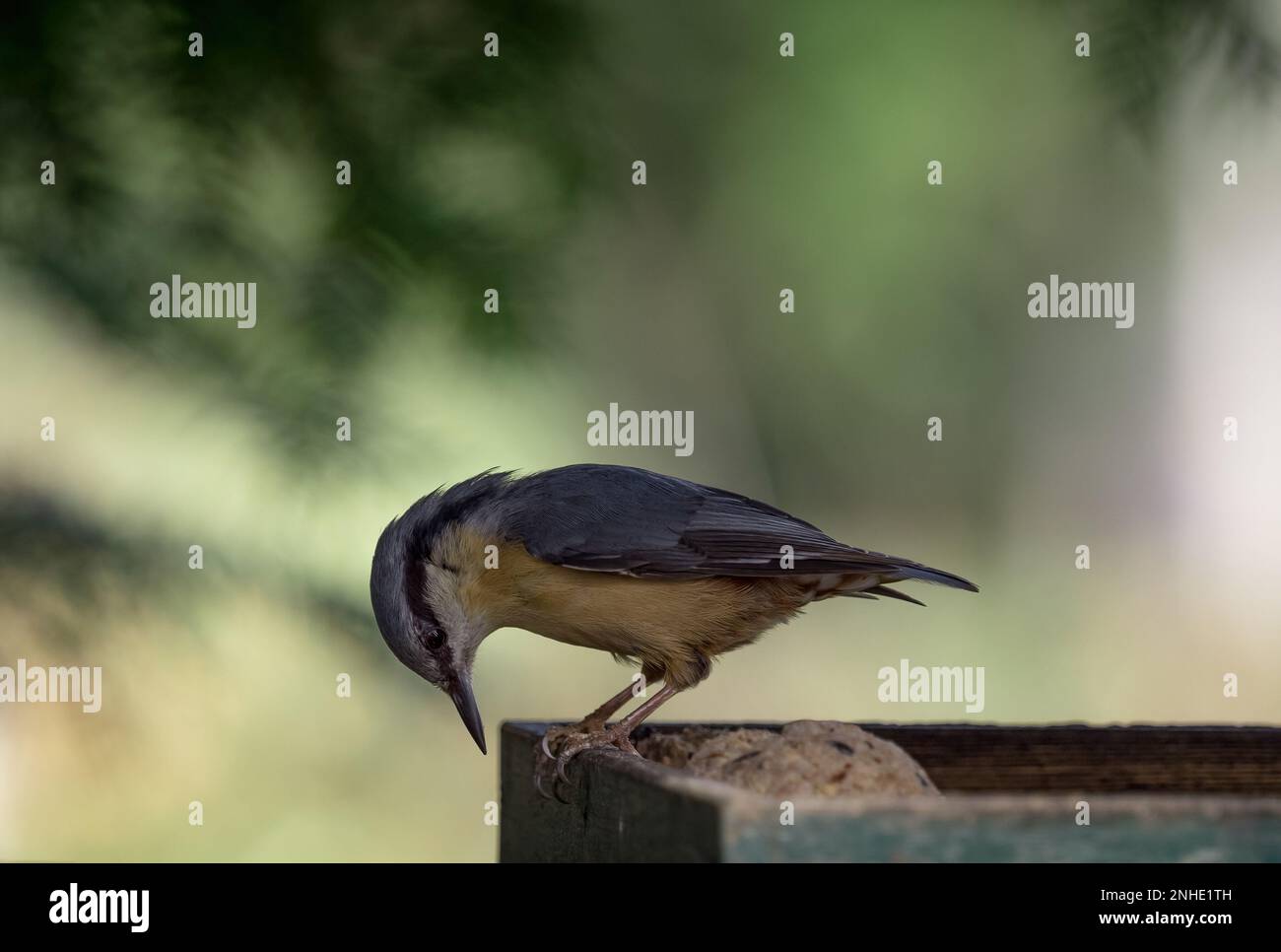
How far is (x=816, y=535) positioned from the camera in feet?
9.10

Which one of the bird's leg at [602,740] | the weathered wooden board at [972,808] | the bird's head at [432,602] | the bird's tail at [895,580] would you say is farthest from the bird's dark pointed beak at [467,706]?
the bird's tail at [895,580]

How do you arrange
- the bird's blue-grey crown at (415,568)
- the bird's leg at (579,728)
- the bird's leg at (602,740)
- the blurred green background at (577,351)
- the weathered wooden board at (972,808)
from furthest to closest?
the bird's blue-grey crown at (415,568) → the bird's leg at (579,728) → the bird's leg at (602,740) → the blurred green background at (577,351) → the weathered wooden board at (972,808)

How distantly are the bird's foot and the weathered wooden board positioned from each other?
0.03m

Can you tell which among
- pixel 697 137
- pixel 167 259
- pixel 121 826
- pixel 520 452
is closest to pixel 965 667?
pixel 520 452

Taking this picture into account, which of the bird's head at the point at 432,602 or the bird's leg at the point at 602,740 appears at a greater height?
the bird's head at the point at 432,602

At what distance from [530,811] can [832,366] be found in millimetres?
1241

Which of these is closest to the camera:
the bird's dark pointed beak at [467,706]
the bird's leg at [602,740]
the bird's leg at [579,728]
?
the bird's leg at [602,740]

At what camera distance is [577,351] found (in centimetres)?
229

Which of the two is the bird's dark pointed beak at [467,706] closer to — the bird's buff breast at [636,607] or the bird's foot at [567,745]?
the bird's buff breast at [636,607]

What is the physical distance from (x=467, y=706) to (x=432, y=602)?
20 cm

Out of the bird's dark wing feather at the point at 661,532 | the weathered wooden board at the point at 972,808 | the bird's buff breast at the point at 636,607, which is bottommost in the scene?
the weathered wooden board at the point at 972,808

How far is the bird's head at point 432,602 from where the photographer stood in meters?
2.61

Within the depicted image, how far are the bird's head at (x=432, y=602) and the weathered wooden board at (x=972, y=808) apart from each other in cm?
18

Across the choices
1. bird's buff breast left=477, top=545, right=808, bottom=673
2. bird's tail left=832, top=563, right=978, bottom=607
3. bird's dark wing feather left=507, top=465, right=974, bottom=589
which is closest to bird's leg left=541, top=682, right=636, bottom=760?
bird's buff breast left=477, top=545, right=808, bottom=673
